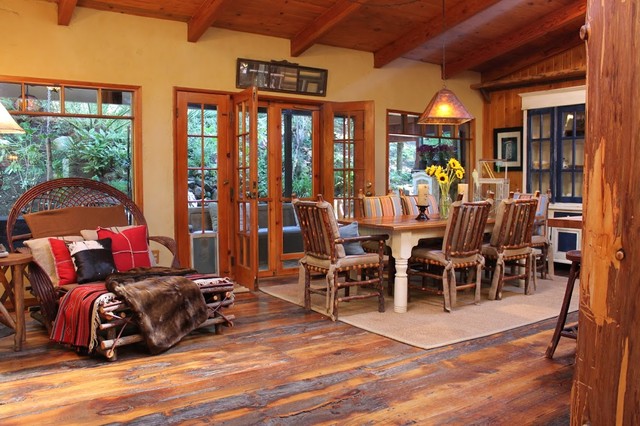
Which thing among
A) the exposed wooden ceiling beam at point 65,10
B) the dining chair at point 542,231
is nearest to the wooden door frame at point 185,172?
the exposed wooden ceiling beam at point 65,10

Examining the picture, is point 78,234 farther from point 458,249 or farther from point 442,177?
point 442,177

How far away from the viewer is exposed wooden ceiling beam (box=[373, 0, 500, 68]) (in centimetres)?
562

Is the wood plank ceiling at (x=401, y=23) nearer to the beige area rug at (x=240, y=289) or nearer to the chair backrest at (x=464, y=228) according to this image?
the chair backrest at (x=464, y=228)

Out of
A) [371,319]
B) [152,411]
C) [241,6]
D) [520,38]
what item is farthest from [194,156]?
[520,38]

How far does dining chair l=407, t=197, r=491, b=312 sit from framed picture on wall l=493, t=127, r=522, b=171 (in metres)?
3.34

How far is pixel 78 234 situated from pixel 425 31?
4.33 metres

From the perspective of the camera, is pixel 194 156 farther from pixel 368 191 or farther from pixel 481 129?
pixel 481 129

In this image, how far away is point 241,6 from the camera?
546cm

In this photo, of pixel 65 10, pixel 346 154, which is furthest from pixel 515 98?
pixel 65 10

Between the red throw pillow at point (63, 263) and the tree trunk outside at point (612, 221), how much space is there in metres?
3.41

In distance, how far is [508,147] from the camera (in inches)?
310

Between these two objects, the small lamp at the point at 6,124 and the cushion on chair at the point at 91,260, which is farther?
the cushion on chair at the point at 91,260

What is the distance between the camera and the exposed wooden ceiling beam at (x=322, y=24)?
17.9 feet

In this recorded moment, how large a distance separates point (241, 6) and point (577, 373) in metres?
4.81
